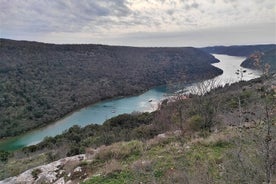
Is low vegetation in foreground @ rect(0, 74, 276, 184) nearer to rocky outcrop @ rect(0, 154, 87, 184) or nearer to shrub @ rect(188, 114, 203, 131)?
rocky outcrop @ rect(0, 154, 87, 184)

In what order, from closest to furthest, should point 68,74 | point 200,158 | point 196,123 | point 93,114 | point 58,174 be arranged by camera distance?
point 200,158
point 58,174
point 196,123
point 93,114
point 68,74

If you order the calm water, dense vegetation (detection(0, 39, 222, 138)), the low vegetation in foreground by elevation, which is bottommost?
the calm water

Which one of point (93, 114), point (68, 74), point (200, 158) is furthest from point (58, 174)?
point (68, 74)

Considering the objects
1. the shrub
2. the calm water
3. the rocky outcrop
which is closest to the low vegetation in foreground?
the rocky outcrop

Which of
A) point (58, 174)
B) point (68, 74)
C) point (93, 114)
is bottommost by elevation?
point (93, 114)

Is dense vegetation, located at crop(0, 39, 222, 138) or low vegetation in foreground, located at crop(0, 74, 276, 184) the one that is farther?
dense vegetation, located at crop(0, 39, 222, 138)

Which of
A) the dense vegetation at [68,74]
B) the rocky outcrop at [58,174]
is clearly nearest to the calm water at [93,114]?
the dense vegetation at [68,74]

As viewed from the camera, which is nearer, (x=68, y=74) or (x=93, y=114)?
(x=93, y=114)

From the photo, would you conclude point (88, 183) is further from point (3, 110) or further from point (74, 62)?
point (74, 62)

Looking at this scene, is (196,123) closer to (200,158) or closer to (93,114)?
(200,158)
